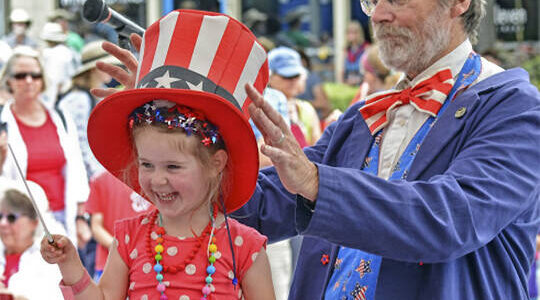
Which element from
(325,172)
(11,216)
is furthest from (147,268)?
(11,216)

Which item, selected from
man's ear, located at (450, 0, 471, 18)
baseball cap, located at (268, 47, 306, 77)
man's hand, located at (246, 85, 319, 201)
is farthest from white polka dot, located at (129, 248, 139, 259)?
baseball cap, located at (268, 47, 306, 77)

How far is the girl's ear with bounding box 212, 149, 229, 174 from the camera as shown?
2.65m

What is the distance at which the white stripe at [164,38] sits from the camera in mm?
2498

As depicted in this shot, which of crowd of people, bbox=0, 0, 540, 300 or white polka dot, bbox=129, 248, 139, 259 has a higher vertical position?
crowd of people, bbox=0, 0, 540, 300

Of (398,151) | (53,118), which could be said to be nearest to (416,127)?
(398,151)

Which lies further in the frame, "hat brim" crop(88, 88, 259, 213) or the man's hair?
the man's hair

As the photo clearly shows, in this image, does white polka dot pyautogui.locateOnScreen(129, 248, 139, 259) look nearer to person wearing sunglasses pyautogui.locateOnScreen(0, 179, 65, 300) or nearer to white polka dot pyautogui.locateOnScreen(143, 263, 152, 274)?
white polka dot pyautogui.locateOnScreen(143, 263, 152, 274)

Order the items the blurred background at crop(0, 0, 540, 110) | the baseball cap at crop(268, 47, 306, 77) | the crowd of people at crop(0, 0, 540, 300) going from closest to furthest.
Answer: the crowd of people at crop(0, 0, 540, 300) < the baseball cap at crop(268, 47, 306, 77) < the blurred background at crop(0, 0, 540, 110)

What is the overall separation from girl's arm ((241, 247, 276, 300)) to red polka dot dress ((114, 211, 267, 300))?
2 centimetres

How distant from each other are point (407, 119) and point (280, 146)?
0.79 metres

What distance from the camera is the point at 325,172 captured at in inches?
86.4

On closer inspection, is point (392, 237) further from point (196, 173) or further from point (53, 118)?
point (53, 118)

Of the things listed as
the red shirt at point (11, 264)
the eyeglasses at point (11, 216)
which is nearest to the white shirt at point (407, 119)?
the red shirt at point (11, 264)

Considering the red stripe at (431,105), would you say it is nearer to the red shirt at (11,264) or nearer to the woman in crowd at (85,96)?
the red shirt at (11,264)
